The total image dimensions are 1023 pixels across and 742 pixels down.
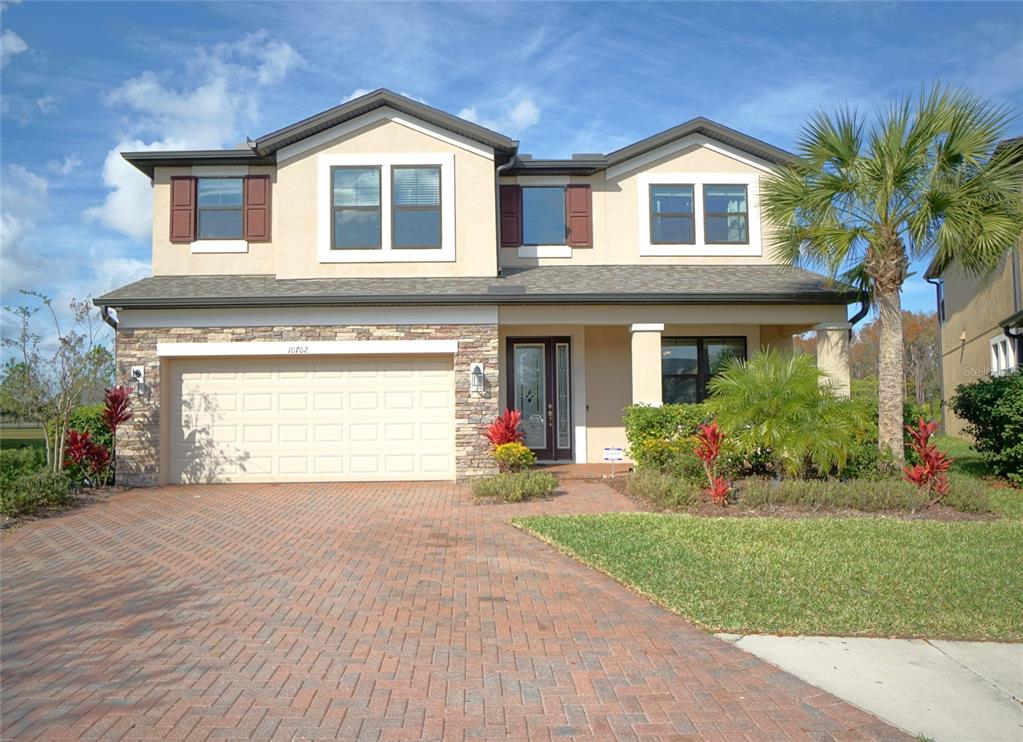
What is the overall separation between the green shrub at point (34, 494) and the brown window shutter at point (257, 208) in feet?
20.1

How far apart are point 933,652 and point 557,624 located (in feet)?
8.89

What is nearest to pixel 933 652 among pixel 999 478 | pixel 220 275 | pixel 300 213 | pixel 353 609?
pixel 353 609

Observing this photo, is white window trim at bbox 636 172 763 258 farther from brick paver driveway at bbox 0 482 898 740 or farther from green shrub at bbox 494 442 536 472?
brick paver driveway at bbox 0 482 898 740

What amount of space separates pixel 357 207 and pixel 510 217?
3371 millimetres

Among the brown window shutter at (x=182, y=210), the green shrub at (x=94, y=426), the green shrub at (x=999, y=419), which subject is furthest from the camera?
the brown window shutter at (x=182, y=210)

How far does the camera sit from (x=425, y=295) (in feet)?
43.9

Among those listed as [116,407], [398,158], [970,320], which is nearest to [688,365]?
[398,158]

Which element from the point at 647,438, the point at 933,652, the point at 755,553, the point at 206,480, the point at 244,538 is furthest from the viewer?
the point at 206,480

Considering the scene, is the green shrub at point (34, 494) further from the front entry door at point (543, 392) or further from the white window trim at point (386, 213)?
the front entry door at point (543, 392)

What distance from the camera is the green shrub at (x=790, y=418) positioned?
1088 cm

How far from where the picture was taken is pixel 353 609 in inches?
247

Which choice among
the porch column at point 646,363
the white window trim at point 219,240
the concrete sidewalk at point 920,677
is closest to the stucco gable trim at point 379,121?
the white window trim at point 219,240

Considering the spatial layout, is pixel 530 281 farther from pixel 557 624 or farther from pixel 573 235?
pixel 557 624

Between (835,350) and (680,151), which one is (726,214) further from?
(835,350)
